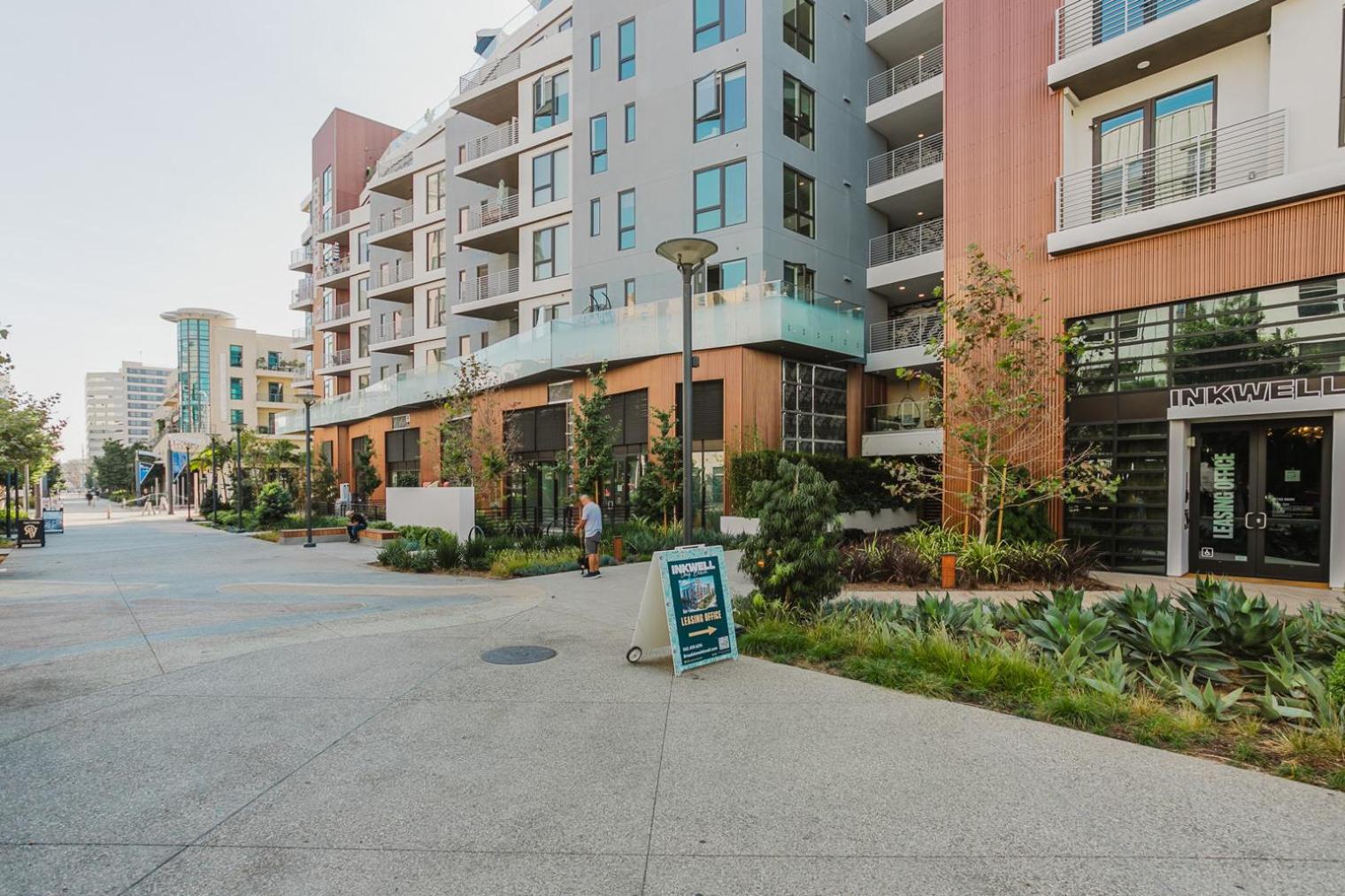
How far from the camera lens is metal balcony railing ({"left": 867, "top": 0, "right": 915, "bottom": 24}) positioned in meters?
23.4

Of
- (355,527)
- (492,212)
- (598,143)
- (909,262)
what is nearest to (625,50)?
(598,143)

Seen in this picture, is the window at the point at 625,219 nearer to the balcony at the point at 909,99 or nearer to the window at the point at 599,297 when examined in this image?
the window at the point at 599,297

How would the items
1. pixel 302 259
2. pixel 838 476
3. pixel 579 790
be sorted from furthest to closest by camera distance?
pixel 302 259 → pixel 838 476 → pixel 579 790

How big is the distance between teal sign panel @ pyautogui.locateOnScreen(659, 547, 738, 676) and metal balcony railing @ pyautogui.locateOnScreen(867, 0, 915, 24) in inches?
944

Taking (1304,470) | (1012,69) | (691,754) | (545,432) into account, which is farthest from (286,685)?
(545,432)

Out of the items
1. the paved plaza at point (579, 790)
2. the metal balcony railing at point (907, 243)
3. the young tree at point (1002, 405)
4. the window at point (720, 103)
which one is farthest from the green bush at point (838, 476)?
the window at point (720, 103)

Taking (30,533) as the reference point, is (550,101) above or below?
above

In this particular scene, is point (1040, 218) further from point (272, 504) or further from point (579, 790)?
point (272, 504)

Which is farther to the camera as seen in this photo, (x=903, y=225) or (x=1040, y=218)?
(x=903, y=225)

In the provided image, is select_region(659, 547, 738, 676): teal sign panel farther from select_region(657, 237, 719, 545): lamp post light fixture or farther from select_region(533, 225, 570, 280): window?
select_region(533, 225, 570, 280): window

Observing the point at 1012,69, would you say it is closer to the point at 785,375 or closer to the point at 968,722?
the point at 785,375

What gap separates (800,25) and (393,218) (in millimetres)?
28071

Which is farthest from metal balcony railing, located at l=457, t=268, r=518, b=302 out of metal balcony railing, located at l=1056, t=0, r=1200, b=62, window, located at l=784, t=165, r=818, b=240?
metal balcony railing, located at l=1056, t=0, r=1200, b=62

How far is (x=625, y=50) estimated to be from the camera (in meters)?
24.3
